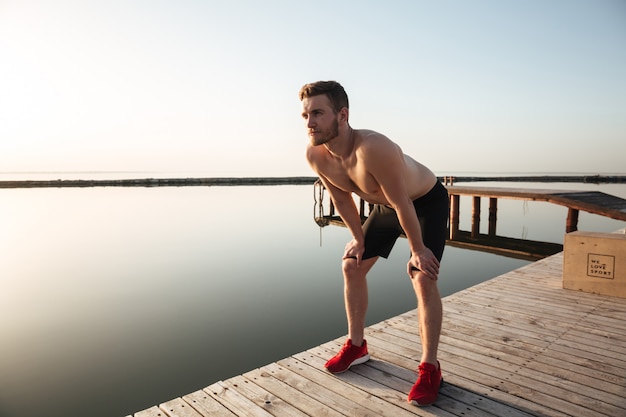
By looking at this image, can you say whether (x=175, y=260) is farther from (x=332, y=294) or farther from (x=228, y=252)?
(x=332, y=294)

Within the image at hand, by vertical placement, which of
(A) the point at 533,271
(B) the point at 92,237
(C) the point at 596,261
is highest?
(C) the point at 596,261

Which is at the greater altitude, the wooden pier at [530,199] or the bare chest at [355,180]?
the bare chest at [355,180]

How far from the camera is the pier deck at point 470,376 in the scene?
94.7 inches

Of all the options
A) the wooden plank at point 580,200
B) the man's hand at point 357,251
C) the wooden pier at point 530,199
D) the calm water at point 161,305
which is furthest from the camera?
the wooden pier at point 530,199

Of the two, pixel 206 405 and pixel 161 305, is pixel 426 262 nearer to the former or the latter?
pixel 206 405

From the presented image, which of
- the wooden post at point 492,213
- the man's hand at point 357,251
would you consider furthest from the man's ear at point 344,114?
the wooden post at point 492,213

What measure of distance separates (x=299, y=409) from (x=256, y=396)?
0.33m

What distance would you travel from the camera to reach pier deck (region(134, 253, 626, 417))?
2.41 meters

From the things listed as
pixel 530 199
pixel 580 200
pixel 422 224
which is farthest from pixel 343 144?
pixel 530 199

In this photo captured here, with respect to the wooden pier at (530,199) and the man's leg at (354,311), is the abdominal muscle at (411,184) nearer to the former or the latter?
the man's leg at (354,311)

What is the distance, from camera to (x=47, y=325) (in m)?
6.68

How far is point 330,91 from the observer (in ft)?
7.73

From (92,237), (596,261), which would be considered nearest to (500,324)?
(596,261)

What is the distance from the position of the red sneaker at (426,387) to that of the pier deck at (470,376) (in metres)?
0.05
